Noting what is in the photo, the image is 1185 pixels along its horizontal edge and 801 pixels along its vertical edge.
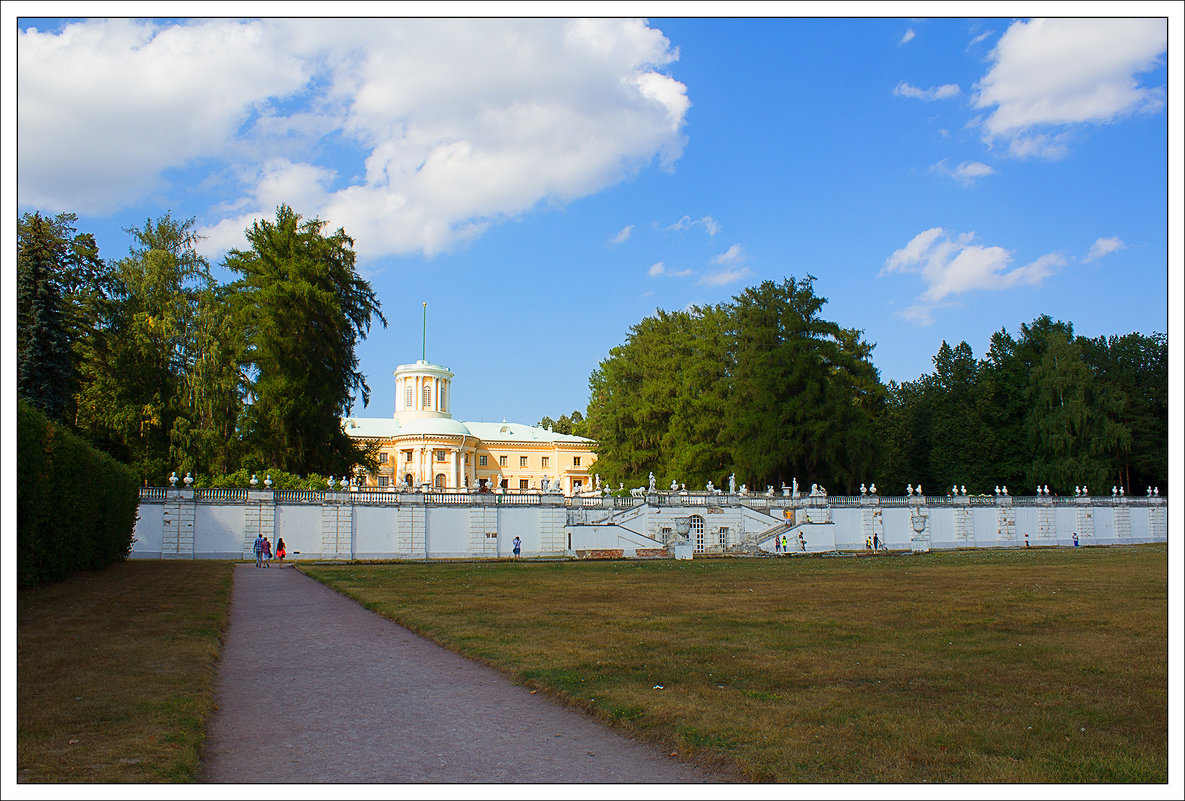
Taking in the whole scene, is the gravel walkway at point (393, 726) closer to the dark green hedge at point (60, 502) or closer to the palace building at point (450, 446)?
the dark green hedge at point (60, 502)

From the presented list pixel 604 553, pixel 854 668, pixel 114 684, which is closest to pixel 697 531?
pixel 604 553

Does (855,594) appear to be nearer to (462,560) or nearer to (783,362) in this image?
(462,560)

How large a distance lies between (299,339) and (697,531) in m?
23.7

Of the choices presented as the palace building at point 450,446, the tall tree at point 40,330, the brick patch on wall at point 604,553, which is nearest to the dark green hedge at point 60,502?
the tall tree at point 40,330

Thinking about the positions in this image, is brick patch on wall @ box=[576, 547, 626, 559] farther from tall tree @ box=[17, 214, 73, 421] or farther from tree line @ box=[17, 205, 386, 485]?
tall tree @ box=[17, 214, 73, 421]

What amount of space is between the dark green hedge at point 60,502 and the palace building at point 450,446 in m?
54.9

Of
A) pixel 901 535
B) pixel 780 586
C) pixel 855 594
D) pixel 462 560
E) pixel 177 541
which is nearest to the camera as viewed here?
pixel 855 594

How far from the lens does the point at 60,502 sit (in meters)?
22.0

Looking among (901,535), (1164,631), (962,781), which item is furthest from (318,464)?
(962,781)

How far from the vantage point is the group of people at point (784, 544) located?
47188 mm

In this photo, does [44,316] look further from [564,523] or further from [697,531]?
[697,531]

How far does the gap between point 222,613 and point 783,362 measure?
44819 millimetres

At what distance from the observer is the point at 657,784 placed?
5.98 meters

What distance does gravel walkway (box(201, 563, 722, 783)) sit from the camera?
A: 6609 millimetres
